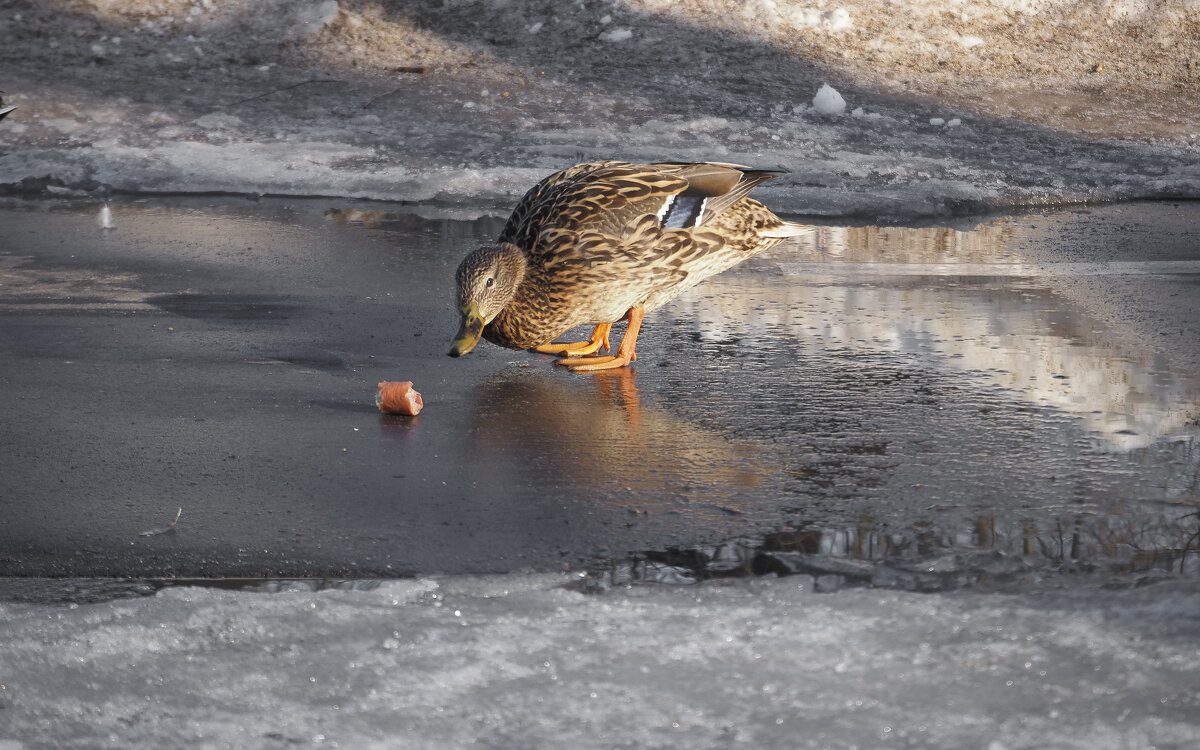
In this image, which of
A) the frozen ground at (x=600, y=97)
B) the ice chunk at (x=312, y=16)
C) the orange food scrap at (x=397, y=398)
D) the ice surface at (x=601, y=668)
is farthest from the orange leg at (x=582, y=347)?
the ice chunk at (x=312, y=16)

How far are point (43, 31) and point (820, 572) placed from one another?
10804 mm

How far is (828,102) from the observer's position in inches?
403

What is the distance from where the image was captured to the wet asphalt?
133 inches

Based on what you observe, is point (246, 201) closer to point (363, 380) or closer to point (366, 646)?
point (363, 380)

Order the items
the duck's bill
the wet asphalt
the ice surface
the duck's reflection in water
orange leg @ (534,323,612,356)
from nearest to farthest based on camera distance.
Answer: the ice surface < the wet asphalt < the duck's reflection in water < the duck's bill < orange leg @ (534,323,612,356)

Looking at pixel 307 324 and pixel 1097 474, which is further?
pixel 307 324

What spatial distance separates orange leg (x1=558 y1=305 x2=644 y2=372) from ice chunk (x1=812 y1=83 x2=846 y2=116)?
18.1 ft

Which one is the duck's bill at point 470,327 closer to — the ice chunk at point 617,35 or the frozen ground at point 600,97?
the frozen ground at point 600,97

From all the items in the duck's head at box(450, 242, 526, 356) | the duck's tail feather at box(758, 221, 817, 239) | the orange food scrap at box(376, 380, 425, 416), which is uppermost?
the duck's tail feather at box(758, 221, 817, 239)

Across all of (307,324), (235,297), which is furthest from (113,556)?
(235,297)

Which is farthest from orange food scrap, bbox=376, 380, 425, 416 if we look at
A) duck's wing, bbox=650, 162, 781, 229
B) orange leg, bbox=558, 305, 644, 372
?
duck's wing, bbox=650, 162, 781, 229

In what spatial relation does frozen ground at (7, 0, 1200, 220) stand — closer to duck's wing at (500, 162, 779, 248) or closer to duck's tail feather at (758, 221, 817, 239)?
duck's tail feather at (758, 221, 817, 239)

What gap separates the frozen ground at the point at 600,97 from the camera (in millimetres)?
8602

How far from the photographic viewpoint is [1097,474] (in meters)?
3.78
